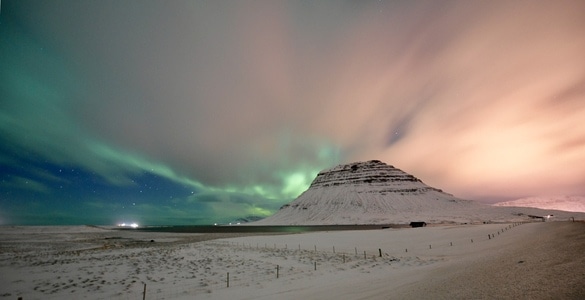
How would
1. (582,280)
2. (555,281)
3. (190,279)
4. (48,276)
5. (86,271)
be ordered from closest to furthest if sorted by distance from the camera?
(582,280) < (555,281) < (190,279) < (48,276) < (86,271)

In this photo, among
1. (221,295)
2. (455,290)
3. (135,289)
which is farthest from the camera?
(135,289)

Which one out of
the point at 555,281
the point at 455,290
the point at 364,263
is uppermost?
the point at 555,281

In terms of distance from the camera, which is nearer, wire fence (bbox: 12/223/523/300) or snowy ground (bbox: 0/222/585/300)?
snowy ground (bbox: 0/222/585/300)

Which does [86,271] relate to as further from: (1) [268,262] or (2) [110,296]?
(1) [268,262]

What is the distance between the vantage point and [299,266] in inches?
1248

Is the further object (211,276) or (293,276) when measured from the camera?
(211,276)

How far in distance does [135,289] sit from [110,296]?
207 centimetres

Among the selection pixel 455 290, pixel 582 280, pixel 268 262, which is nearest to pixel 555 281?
pixel 582 280

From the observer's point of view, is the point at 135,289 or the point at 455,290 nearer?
the point at 455,290

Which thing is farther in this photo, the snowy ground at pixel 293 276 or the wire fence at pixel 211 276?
the wire fence at pixel 211 276

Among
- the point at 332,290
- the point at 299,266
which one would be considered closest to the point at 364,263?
the point at 299,266

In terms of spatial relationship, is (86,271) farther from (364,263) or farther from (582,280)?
(582,280)

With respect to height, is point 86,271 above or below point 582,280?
below

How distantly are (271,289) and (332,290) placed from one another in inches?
198
